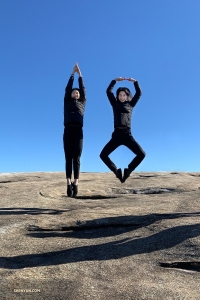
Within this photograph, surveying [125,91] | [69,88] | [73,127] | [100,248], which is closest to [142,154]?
[125,91]

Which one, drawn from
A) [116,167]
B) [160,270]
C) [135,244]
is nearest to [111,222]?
[135,244]

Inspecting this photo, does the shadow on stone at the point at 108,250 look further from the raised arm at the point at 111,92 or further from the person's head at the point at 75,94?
the person's head at the point at 75,94

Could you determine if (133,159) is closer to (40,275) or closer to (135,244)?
(135,244)

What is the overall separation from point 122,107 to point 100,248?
5.27m

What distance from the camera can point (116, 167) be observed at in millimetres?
10930

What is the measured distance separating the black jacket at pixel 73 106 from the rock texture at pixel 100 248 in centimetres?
278

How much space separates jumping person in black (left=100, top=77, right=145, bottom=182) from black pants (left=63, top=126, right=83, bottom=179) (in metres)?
0.84

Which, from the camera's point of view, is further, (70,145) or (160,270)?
(70,145)

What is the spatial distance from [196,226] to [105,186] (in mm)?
7248

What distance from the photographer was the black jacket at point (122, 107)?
33.7ft

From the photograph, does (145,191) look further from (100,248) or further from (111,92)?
(100,248)

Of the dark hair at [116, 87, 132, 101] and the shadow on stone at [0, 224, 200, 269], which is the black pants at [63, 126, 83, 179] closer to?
the dark hair at [116, 87, 132, 101]

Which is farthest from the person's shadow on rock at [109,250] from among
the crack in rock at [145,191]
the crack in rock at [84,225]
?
the crack in rock at [145,191]

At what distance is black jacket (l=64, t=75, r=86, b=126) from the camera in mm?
10312
